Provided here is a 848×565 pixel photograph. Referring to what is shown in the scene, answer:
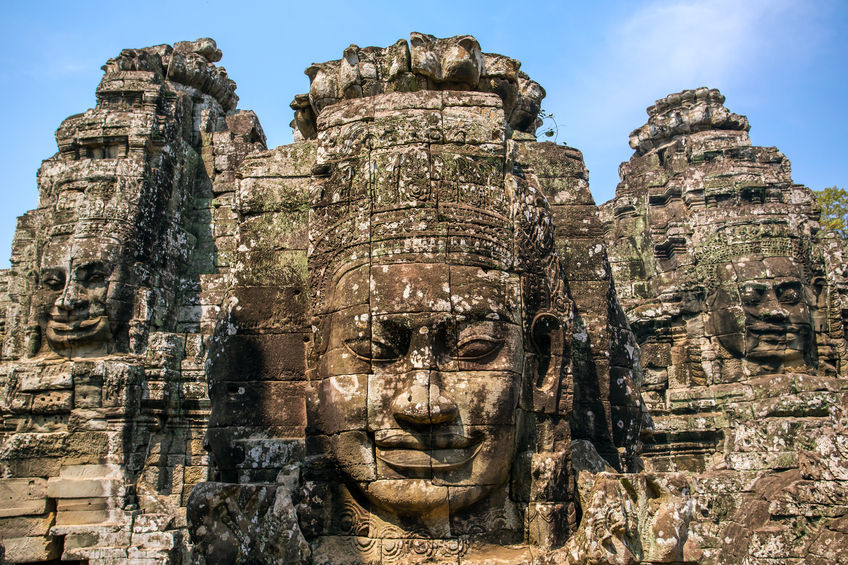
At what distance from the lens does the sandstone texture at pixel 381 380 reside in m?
4.46

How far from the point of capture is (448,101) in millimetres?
5496

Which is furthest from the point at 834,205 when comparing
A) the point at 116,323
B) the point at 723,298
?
the point at 116,323

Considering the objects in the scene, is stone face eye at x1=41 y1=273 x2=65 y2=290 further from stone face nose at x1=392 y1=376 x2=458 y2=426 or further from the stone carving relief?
stone face nose at x1=392 y1=376 x2=458 y2=426

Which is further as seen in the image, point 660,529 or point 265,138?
point 265,138

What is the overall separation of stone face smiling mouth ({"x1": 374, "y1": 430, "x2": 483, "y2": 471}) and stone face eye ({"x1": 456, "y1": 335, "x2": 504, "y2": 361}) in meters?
0.50

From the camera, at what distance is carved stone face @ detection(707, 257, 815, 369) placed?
14.5m

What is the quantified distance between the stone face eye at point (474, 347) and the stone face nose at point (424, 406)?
29cm

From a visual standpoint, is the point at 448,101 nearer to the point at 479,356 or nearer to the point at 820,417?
the point at 479,356

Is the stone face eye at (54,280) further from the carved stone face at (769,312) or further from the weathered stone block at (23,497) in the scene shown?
the carved stone face at (769,312)

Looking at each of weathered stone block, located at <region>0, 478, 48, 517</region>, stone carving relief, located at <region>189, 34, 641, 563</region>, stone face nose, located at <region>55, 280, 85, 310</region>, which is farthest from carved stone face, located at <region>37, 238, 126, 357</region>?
stone carving relief, located at <region>189, 34, 641, 563</region>

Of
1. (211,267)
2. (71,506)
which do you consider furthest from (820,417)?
(71,506)

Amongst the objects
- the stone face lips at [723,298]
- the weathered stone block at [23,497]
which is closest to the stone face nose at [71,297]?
the weathered stone block at [23,497]

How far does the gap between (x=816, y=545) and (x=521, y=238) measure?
19.0ft

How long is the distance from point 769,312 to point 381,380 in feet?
39.6
